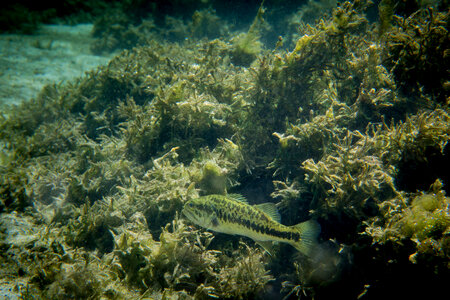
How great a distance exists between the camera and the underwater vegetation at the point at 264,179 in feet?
7.70

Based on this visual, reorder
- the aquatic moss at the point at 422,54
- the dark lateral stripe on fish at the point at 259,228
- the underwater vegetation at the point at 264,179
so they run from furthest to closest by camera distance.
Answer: the aquatic moss at the point at 422,54 < the dark lateral stripe on fish at the point at 259,228 < the underwater vegetation at the point at 264,179

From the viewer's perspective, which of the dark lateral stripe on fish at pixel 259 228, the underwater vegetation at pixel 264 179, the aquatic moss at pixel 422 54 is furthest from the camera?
the aquatic moss at pixel 422 54

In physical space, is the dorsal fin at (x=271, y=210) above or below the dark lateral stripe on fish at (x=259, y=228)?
above

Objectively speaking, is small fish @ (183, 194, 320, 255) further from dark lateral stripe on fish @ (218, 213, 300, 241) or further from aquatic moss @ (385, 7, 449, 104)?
aquatic moss @ (385, 7, 449, 104)

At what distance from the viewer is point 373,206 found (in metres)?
2.67

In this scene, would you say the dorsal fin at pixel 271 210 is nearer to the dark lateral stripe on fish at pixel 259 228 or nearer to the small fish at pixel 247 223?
the small fish at pixel 247 223

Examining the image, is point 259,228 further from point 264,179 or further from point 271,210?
point 264,179

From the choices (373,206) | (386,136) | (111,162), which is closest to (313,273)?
(373,206)

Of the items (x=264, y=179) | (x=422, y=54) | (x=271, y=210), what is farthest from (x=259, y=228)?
(x=422, y=54)

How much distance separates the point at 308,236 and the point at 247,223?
78 centimetres

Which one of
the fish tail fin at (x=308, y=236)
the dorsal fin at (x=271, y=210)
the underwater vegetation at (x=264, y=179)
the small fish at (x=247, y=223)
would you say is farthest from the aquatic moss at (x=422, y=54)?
the dorsal fin at (x=271, y=210)

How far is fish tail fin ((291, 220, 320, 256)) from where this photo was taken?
2.53 meters

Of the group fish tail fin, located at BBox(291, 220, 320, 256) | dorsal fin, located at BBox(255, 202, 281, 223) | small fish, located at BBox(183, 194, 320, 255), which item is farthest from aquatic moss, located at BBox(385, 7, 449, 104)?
dorsal fin, located at BBox(255, 202, 281, 223)

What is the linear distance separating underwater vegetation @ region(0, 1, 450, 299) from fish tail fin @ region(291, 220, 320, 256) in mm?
296
